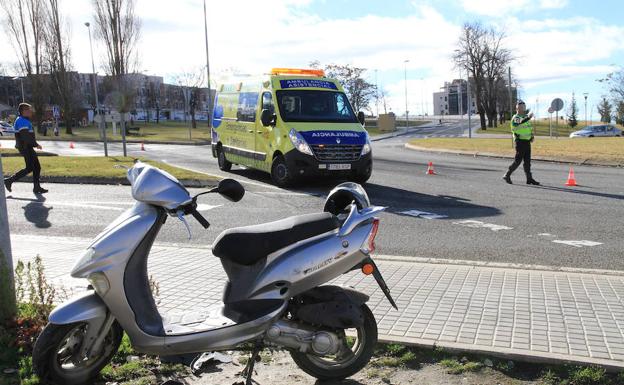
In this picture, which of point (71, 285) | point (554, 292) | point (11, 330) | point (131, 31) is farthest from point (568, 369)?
point (131, 31)

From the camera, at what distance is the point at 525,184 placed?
14.1 metres

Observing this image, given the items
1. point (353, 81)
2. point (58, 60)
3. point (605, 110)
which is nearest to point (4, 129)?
point (58, 60)

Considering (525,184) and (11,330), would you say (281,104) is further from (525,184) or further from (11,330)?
(11,330)

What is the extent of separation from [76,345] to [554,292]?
13.6 ft

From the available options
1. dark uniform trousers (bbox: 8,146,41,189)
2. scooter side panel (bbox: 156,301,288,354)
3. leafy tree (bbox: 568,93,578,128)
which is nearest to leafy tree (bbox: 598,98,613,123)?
leafy tree (bbox: 568,93,578,128)

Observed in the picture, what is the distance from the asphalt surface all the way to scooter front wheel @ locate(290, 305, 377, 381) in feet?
12.1

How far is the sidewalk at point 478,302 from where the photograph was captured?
4.11 meters

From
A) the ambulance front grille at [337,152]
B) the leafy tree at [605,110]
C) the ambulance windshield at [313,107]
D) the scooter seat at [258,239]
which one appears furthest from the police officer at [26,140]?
the leafy tree at [605,110]

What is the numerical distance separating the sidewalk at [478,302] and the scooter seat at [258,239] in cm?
88

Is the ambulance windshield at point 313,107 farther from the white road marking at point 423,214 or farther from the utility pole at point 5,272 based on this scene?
the utility pole at point 5,272

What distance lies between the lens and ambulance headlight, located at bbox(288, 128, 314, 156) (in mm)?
12977

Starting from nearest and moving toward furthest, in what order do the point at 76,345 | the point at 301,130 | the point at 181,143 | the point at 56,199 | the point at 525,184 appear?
the point at 76,345 → the point at 56,199 → the point at 301,130 → the point at 525,184 → the point at 181,143

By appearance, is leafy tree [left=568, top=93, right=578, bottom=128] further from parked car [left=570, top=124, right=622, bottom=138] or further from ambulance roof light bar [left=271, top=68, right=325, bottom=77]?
ambulance roof light bar [left=271, top=68, right=325, bottom=77]

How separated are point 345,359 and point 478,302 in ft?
6.27
